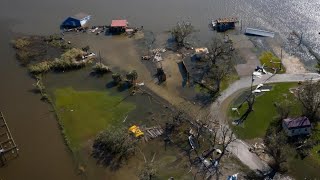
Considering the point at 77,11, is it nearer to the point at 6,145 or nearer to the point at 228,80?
the point at 228,80

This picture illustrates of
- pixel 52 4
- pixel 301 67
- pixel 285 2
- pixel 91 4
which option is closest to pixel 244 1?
pixel 285 2

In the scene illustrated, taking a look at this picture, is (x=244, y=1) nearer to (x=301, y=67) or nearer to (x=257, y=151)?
(x=301, y=67)

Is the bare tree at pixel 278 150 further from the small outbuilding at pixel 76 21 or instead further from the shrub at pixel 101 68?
the small outbuilding at pixel 76 21

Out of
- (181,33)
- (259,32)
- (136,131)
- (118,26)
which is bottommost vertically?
(136,131)

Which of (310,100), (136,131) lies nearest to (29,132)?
(136,131)

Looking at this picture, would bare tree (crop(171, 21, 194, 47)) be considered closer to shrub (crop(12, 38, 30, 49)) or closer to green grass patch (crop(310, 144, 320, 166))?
shrub (crop(12, 38, 30, 49))

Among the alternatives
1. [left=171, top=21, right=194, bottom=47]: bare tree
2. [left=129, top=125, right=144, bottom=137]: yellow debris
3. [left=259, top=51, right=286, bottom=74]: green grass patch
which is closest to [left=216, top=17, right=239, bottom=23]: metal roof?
[left=171, top=21, right=194, bottom=47]: bare tree
